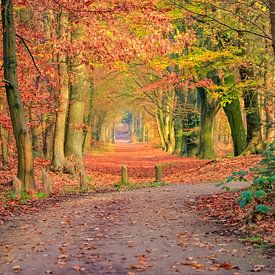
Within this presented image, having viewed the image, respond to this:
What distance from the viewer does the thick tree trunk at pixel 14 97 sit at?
16.0 metres

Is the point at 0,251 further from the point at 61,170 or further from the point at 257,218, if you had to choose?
the point at 61,170

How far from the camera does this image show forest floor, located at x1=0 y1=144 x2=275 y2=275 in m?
7.09

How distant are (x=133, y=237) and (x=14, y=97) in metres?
8.38

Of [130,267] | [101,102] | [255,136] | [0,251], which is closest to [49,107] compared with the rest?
[255,136]

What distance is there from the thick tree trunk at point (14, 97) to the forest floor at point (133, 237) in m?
1.29

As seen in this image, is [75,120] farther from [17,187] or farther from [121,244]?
[121,244]

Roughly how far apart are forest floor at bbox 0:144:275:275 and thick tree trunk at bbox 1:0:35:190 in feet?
4.24

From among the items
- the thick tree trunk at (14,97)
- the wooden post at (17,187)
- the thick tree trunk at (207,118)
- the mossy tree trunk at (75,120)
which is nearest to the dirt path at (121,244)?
the wooden post at (17,187)

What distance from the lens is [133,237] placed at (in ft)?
30.6

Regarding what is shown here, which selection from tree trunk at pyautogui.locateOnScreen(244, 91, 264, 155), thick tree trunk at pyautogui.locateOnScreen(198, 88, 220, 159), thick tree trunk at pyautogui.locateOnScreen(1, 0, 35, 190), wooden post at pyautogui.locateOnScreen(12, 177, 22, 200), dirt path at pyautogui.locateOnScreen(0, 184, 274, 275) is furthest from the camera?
thick tree trunk at pyautogui.locateOnScreen(198, 88, 220, 159)

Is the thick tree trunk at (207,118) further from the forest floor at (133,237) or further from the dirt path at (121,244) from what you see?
the dirt path at (121,244)

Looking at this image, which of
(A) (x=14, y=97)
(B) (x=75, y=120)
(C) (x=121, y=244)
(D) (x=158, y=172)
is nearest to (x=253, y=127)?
(D) (x=158, y=172)

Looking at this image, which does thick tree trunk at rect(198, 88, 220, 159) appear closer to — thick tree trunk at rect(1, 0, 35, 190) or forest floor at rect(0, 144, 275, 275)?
thick tree trunk at rect(1, 0, 35, 190)

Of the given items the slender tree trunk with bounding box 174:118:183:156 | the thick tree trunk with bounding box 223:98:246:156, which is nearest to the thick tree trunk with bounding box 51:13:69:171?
the thick tree trunk with bounding box 223:98:246:156
